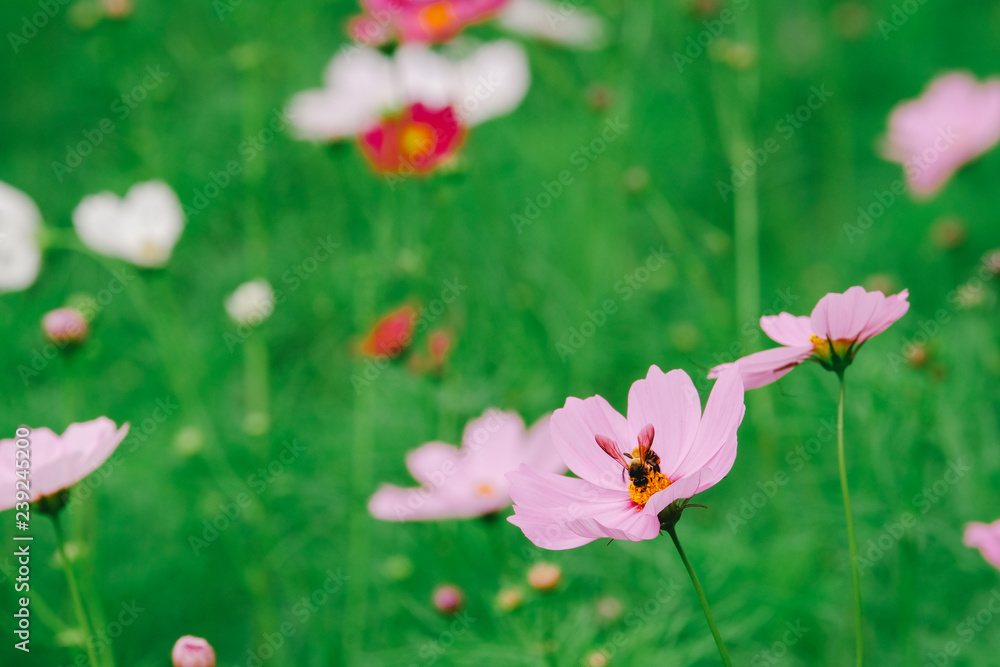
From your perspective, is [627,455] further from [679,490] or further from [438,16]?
[438,16]

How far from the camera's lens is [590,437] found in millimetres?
368

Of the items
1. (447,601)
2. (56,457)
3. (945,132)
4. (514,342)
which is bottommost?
(514,342)

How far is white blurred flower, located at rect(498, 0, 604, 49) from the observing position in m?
1.13

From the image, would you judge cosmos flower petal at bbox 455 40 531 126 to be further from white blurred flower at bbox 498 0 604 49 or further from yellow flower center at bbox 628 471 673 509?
yellow flower center at bbox 628 471 673 509

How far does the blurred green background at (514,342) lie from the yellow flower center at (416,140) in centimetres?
4

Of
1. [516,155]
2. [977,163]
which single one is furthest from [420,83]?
[977,163]

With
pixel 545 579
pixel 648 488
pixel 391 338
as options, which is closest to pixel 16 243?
pixel 391 338

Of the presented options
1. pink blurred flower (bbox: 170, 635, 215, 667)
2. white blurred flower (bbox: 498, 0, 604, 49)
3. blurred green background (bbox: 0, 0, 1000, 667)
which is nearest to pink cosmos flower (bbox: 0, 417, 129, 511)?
pink blurred flower (bbox: 170, 635, 215, 667)

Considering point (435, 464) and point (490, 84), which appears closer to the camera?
point (435, 464)

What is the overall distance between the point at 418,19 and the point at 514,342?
0.42 metres

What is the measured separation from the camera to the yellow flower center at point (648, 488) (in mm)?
356

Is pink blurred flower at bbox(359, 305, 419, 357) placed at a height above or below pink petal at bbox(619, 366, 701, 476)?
below

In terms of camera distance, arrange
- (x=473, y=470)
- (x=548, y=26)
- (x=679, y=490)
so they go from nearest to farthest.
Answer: (x=679, y=490) < (x=473, y=470) < (x=548, y=26)

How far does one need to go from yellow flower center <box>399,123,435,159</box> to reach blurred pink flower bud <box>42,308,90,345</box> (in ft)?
1.25
